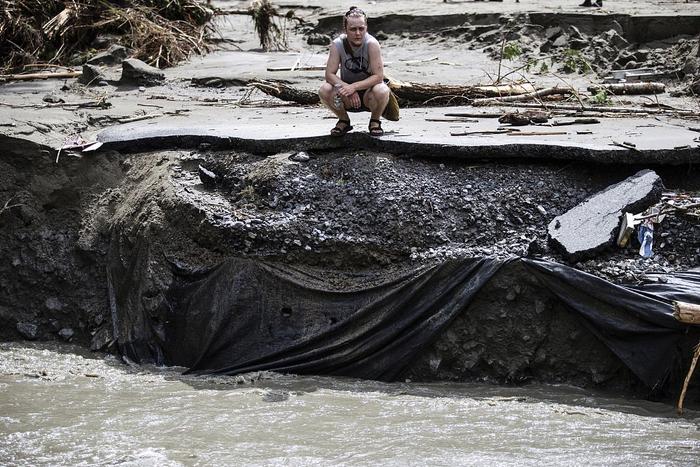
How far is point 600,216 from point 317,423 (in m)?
2.30

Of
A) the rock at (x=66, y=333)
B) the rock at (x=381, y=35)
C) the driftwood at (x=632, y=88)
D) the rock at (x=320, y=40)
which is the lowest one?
the rock at (x=66, y=333)

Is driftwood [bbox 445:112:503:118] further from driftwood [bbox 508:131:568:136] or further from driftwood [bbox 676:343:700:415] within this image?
driftwood [bbox 676:343:700:415]

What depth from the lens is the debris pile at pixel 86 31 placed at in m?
11.2

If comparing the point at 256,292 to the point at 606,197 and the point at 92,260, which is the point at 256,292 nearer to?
the point at 92,260

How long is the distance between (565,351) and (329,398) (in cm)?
150

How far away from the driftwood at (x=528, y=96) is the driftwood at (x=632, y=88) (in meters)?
0.36

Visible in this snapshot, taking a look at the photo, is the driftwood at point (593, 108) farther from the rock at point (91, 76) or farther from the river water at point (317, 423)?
the rock at point (91, 76)

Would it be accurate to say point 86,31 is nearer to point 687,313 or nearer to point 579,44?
point 579,44

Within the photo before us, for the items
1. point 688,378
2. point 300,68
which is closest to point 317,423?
point 688,378

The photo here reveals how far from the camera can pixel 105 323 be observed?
7031 millimetres

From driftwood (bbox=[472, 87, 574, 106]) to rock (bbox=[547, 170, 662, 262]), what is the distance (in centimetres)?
243

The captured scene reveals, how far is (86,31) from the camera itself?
1160 centimetres

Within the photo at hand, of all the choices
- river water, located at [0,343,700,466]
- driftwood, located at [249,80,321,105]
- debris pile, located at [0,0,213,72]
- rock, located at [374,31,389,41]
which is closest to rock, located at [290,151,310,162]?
river water, located at [0,343,700,466]

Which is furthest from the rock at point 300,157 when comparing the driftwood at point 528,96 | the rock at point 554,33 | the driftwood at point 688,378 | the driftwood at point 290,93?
the rock at point 554,33
